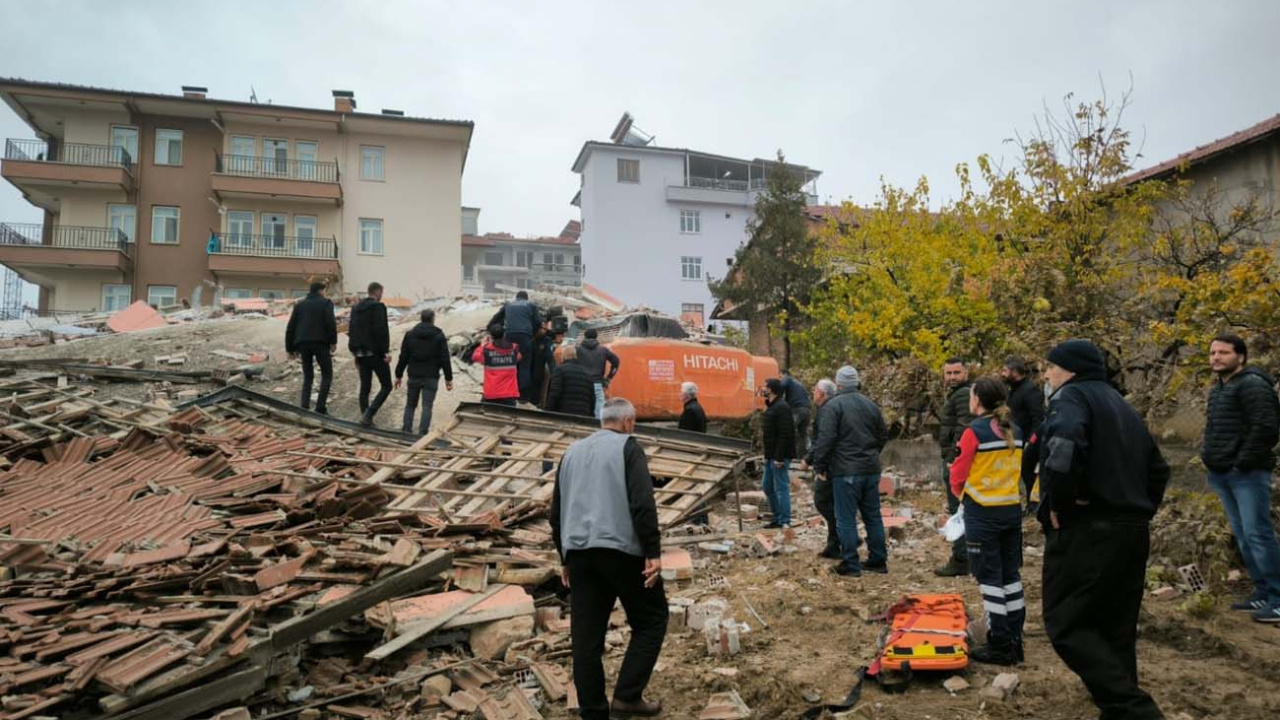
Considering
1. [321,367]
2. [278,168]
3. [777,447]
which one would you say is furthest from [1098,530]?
[278,168]

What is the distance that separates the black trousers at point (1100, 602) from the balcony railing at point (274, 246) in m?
35.9

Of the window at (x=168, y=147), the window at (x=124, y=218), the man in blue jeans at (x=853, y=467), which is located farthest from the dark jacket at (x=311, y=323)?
the window at (x=168, y=147)

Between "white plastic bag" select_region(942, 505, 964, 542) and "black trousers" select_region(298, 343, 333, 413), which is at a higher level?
"black trousers" select_region(298, 343, 333, 413)

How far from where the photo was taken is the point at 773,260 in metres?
29.6

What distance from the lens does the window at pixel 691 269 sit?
2005 inches

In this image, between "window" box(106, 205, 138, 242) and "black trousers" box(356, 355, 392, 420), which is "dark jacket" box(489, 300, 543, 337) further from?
"window" box(106, 205, 138, 242)

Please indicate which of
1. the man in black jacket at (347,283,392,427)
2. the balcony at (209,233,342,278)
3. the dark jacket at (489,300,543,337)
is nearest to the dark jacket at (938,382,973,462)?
the dark jacket at (489,300,543,337)

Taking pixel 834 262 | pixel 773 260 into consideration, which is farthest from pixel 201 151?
pixel 834 262

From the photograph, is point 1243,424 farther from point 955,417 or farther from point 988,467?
point 955,417

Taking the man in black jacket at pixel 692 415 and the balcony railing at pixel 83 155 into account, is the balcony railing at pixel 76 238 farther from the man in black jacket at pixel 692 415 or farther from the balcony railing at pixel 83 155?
the man in black jacket at pixel 692 415

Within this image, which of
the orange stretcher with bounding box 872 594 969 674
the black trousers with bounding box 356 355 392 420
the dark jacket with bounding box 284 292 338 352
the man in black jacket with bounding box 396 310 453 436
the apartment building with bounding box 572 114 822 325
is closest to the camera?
the orange stretcher with bounding box 872 594 969 674

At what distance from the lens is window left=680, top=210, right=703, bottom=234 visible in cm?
5125

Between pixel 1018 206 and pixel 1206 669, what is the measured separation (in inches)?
374

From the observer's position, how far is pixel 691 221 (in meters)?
51.5
